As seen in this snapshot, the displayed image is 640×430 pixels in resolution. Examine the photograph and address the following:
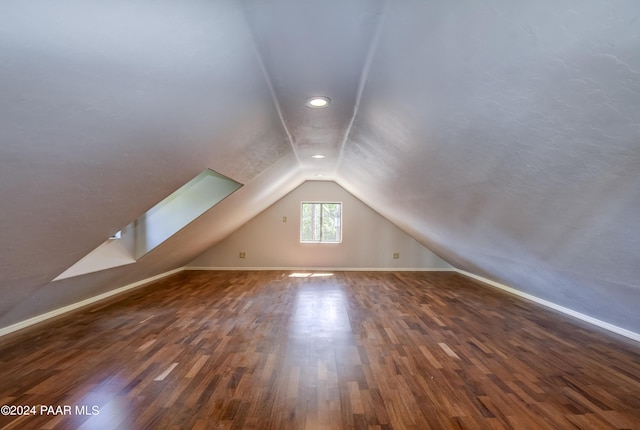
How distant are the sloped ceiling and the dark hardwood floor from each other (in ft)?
1.97

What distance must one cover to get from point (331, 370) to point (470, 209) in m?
1.78

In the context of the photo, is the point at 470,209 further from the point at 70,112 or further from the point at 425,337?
the point at 70,112

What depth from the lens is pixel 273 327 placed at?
3.21 m

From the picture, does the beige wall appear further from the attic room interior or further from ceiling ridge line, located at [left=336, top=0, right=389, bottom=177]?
ceiling ridge line, located at [left=336, top=0, right=389, bottom=177]

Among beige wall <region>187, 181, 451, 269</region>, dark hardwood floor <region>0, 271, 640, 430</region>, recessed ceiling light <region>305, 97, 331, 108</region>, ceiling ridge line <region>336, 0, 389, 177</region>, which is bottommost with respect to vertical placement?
dark hardwood floor <region>0, 271, 640, 430</region>

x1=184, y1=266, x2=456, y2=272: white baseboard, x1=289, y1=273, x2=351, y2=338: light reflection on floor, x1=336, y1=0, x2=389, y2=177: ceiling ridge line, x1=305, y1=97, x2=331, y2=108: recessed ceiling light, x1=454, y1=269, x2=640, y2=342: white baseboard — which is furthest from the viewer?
x1=184, y1=266, x2=456, y2=272: white baseboard

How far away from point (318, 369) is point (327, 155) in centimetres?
265

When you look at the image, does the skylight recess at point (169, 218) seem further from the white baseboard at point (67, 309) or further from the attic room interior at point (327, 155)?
the white baseboard at point (67, 309)

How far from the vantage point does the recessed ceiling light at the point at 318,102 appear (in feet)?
7.31

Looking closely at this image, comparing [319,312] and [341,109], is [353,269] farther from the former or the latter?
[341,109]

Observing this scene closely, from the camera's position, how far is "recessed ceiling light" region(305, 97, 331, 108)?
7.31 ft

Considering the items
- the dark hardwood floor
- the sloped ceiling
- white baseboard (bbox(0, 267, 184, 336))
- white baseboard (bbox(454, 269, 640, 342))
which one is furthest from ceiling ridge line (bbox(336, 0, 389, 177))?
white baseboard (bbox(0, 267, 184, 336))

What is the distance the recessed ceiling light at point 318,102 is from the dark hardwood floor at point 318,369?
1.91m

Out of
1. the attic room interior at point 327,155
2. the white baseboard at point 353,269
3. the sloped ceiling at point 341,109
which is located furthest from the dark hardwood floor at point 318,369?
the white baseboard at point 353,269
